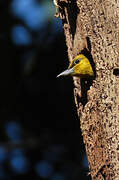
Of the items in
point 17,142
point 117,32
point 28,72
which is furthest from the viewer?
point 17,142

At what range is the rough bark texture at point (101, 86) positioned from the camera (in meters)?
2.44

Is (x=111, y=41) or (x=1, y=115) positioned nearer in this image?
(x=111, y=41)

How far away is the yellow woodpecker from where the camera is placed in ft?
8.56

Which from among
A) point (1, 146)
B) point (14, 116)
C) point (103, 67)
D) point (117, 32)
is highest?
point (117, 32)

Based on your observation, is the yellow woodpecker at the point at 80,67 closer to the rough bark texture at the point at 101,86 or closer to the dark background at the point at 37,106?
the rough bark texture at the point at 101,86

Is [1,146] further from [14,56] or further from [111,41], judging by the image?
[111,41]

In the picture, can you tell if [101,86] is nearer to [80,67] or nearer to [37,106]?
[80,67]

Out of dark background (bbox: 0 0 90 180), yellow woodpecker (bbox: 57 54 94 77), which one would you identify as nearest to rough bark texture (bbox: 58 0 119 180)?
yellow woodpecker (bbox: 57 54 94 77)

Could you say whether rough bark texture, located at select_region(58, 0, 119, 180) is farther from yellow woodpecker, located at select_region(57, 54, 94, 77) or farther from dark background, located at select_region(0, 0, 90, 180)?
dark background, located at select_region(0, 0, 90, 180)

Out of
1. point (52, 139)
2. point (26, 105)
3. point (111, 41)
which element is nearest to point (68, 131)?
point (52, 139)

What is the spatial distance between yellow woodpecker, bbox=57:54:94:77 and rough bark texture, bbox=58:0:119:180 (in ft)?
0.11

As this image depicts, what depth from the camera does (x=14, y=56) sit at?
5.79m

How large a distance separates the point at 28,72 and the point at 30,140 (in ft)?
3.14

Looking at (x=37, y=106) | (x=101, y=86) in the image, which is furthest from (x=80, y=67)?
(x=37, y=106)
